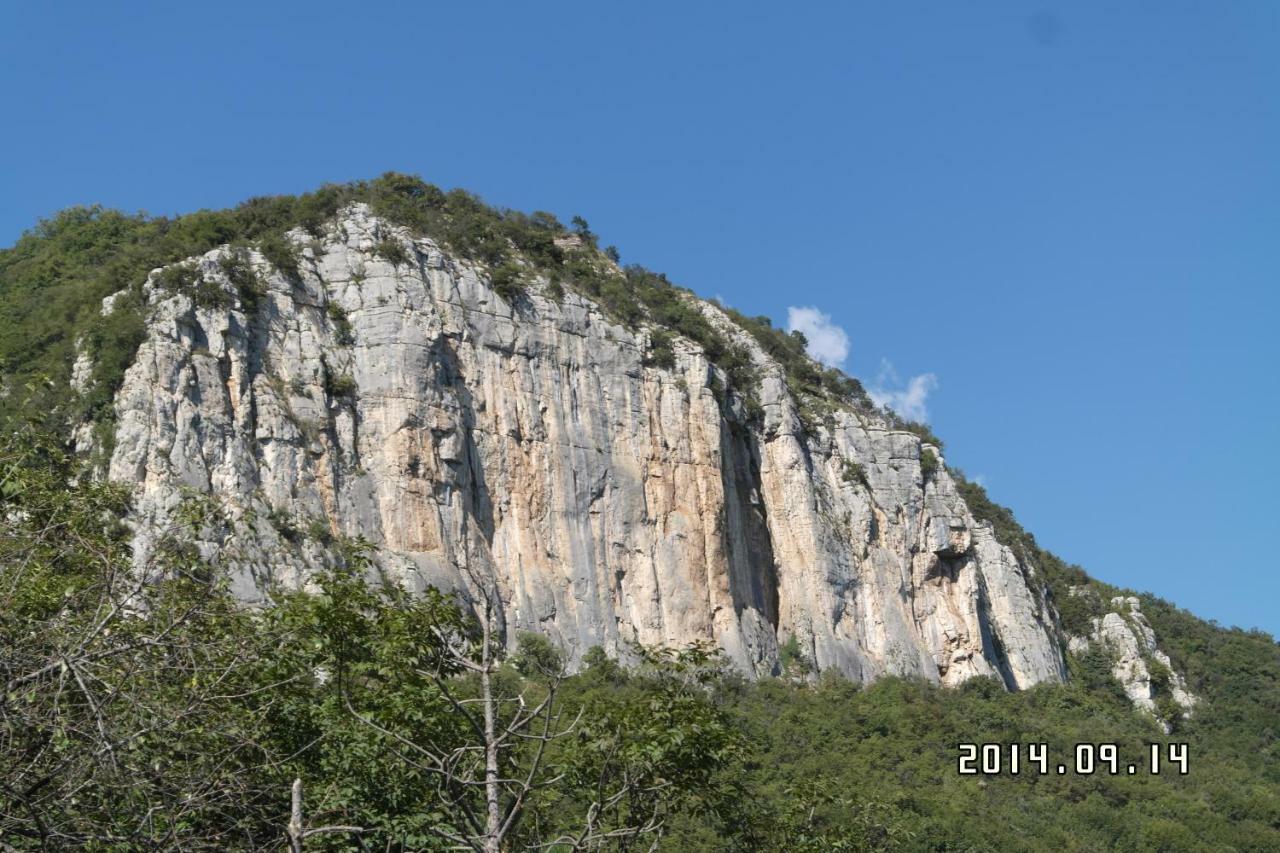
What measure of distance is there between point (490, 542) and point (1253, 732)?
3468 cm

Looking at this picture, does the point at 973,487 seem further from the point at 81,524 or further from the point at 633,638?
the point at 81,524

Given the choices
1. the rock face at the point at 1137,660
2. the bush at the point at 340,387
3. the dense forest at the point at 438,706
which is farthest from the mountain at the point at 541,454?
the rock face at the point at 1137,660

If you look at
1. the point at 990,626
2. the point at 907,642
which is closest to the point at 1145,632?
the point at 990,626

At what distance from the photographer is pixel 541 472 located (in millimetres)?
43562

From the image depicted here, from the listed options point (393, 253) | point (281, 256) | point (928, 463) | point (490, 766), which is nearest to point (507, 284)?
point (393, 253)

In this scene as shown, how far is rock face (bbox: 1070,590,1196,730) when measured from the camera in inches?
2253

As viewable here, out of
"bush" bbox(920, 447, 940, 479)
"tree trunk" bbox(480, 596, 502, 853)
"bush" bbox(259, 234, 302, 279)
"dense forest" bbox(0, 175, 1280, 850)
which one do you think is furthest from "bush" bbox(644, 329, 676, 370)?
"tree trunk" bbox(480, 596, 502, 853)

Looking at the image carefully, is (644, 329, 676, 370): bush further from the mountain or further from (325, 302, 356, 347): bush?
(325, 302, 356, 347): bush

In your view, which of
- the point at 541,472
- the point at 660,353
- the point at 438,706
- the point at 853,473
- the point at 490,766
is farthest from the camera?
the point at 853,473

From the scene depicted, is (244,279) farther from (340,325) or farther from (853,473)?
(853,473)

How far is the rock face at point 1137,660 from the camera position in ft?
188

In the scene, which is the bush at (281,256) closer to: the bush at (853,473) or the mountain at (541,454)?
the mountain at (541,454)

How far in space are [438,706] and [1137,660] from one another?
53590mm

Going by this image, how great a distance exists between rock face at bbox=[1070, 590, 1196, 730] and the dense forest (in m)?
0.91
